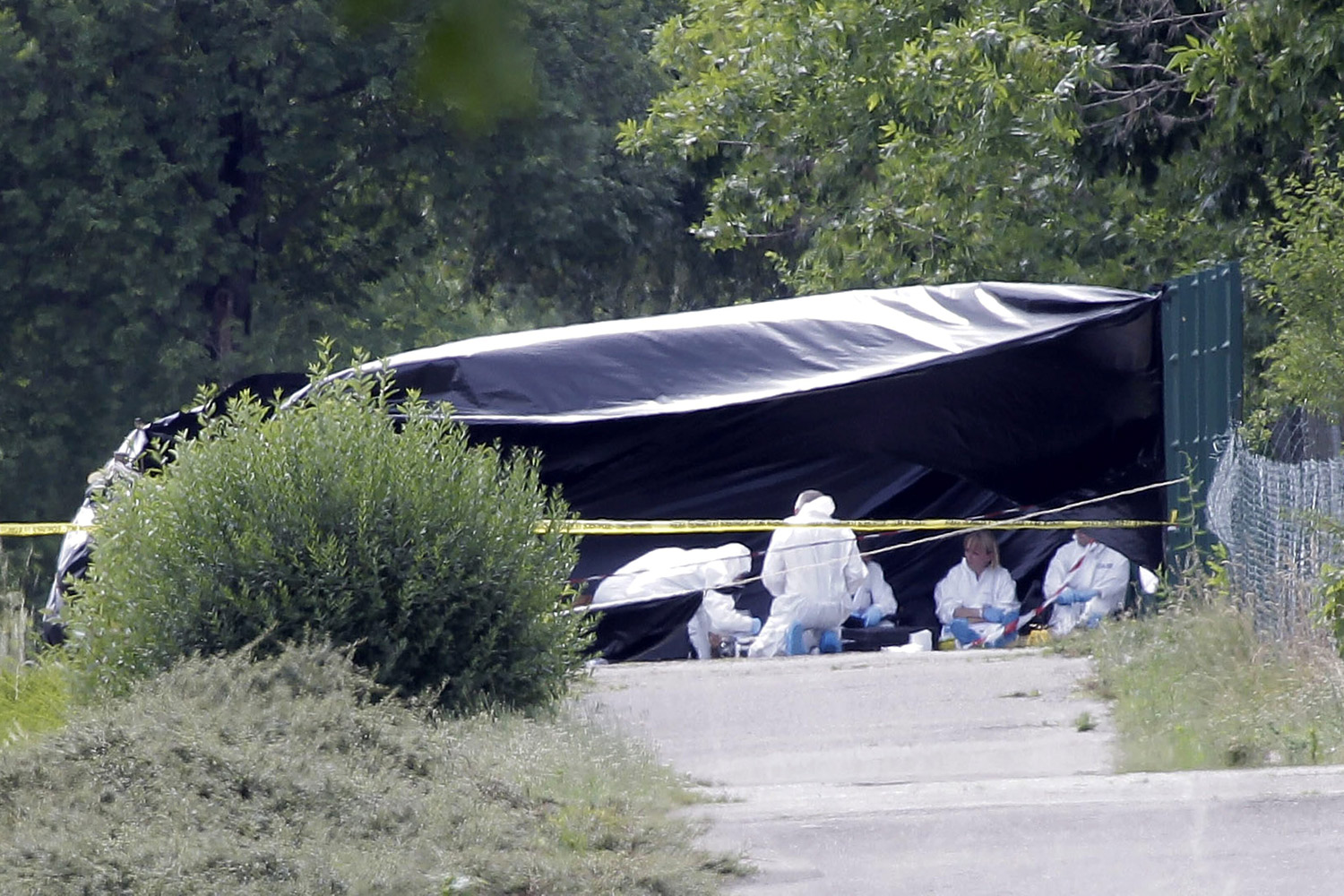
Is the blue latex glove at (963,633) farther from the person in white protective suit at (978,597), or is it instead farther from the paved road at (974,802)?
the paved road at (974,802)

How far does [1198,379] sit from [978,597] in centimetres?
215

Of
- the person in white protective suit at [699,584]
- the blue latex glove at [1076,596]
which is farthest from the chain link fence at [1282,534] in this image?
the person in white protective suit at [699,584]

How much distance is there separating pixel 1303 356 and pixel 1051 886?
5.76 meters

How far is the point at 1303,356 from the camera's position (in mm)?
9992

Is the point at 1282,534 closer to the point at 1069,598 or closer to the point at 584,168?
the point at 1069,598

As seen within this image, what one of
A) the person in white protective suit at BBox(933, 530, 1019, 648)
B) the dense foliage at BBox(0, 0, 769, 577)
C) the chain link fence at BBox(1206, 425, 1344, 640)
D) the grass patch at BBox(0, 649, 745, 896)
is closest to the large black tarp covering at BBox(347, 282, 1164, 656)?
the person in white protective suit at BBox(933, 530, 1019, 648)

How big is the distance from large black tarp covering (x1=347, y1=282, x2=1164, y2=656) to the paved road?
3.27m

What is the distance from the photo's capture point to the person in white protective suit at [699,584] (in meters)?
12.4

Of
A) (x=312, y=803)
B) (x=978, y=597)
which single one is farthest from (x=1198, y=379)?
(x=312, y=803)

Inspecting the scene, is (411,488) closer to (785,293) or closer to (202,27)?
(202,27)

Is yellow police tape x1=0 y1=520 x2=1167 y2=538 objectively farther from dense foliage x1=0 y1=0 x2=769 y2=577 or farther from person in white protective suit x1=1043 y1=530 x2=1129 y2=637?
dense foliage x1=0 y1=0 x2=769 y2=577

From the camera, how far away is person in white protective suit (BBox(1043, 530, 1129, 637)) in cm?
1229

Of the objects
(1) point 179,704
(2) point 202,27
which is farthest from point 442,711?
(2) point 202,27

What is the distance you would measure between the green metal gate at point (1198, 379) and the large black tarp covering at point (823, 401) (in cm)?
41
